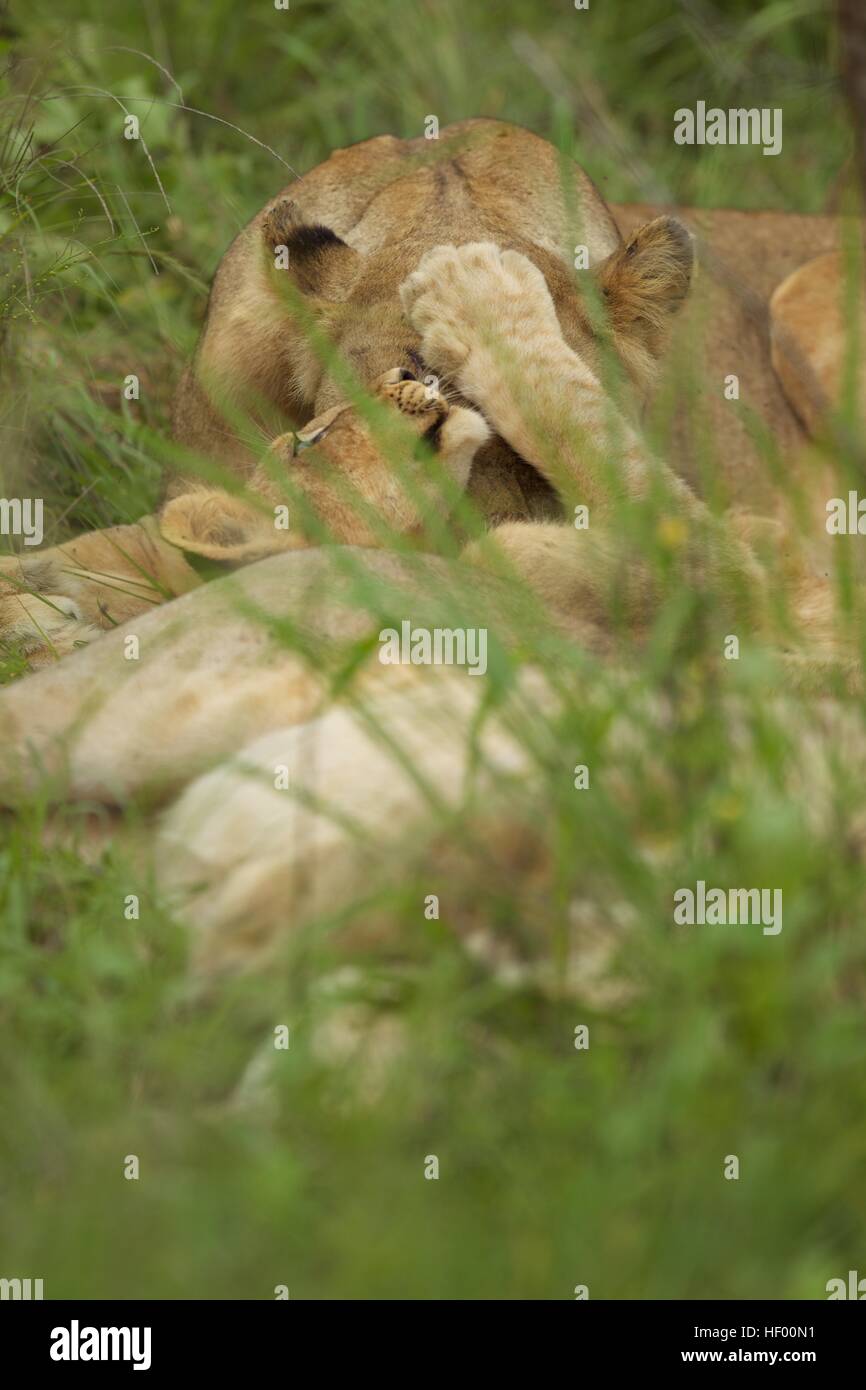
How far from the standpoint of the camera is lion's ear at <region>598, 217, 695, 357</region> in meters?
3.42

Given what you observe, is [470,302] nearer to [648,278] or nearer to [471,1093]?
[648,278]

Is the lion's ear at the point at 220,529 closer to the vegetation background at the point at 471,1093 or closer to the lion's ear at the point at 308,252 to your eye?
the vegetation background at the point at 471,1093

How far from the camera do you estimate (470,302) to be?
3.21 m

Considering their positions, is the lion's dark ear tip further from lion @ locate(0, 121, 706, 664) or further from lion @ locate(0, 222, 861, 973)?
lion @ locate(0, 222, 861, 973)

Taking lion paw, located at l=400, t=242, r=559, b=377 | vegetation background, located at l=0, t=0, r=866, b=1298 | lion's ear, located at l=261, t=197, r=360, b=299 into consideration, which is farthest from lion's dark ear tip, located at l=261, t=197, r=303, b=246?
vegetation background, located at l=0, t=0, r=866, b=1298

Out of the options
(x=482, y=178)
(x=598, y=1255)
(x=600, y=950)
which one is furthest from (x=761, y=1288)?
(x=482, y=178)

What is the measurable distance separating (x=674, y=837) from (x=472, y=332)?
130 centimetres

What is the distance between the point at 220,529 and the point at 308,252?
2.31 feet

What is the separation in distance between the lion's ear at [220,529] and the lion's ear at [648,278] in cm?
89

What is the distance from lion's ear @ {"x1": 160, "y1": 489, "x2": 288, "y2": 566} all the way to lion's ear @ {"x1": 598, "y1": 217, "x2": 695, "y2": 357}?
2.93 ft

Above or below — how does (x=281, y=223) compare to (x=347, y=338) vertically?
above

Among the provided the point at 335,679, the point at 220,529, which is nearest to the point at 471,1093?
the point at 335,679

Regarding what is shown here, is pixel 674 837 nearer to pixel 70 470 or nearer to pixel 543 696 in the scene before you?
pixel 543 696

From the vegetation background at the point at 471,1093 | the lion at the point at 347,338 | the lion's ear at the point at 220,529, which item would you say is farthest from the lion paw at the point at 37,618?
the vegetation background at the point at 471,1093
